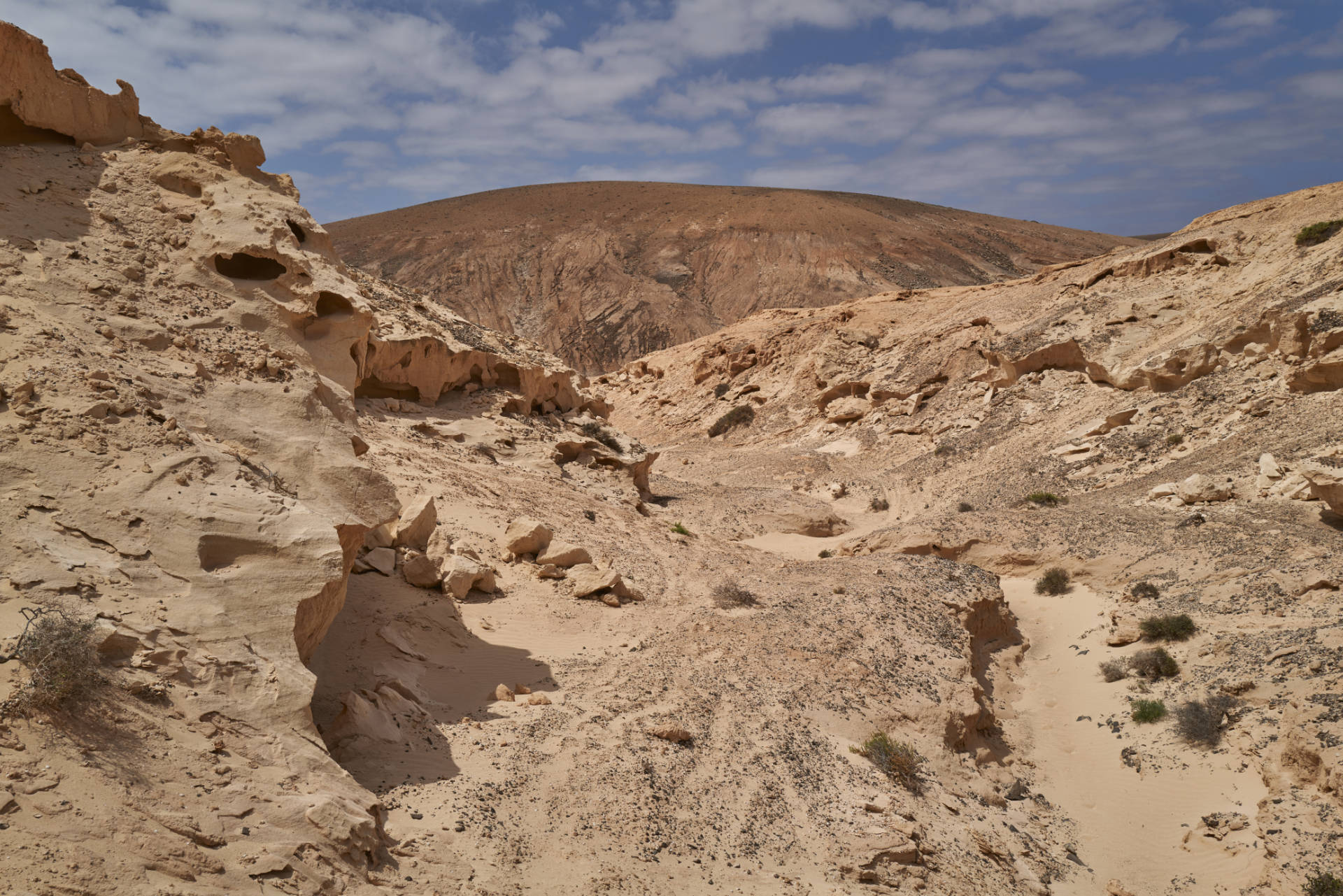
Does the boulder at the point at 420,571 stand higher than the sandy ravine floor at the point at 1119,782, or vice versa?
the boulder at the point at 420,571

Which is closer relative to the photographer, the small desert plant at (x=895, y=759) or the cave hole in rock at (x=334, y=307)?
the small desert plant at (x=895, y=759)

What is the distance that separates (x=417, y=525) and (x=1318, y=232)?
20.1 meters

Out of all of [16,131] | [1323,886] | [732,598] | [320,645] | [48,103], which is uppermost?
[48,103]

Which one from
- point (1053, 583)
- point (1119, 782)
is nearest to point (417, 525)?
point (1119, 782)

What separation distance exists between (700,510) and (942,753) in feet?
30.7

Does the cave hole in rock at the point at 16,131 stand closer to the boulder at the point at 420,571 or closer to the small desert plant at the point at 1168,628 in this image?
the boulder at the point at 420,571

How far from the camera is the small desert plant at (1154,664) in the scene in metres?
8.75

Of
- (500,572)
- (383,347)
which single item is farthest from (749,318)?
(500,572)

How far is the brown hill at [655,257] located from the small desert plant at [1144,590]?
124 ft

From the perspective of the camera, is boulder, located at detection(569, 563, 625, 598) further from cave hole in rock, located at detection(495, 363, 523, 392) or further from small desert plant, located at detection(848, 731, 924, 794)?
cave hole in rock, located at detection(495, 363, 523, 392)

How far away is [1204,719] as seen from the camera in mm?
7695

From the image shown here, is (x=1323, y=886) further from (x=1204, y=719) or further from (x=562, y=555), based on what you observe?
(x=562, y=555)

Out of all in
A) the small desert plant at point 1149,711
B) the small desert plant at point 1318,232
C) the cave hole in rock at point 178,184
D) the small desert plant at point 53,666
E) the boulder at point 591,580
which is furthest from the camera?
the small desert plant at point 1318,232

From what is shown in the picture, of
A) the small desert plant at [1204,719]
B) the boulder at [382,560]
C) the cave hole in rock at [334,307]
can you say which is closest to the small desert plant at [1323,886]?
the small desert plant at [1204,719]
